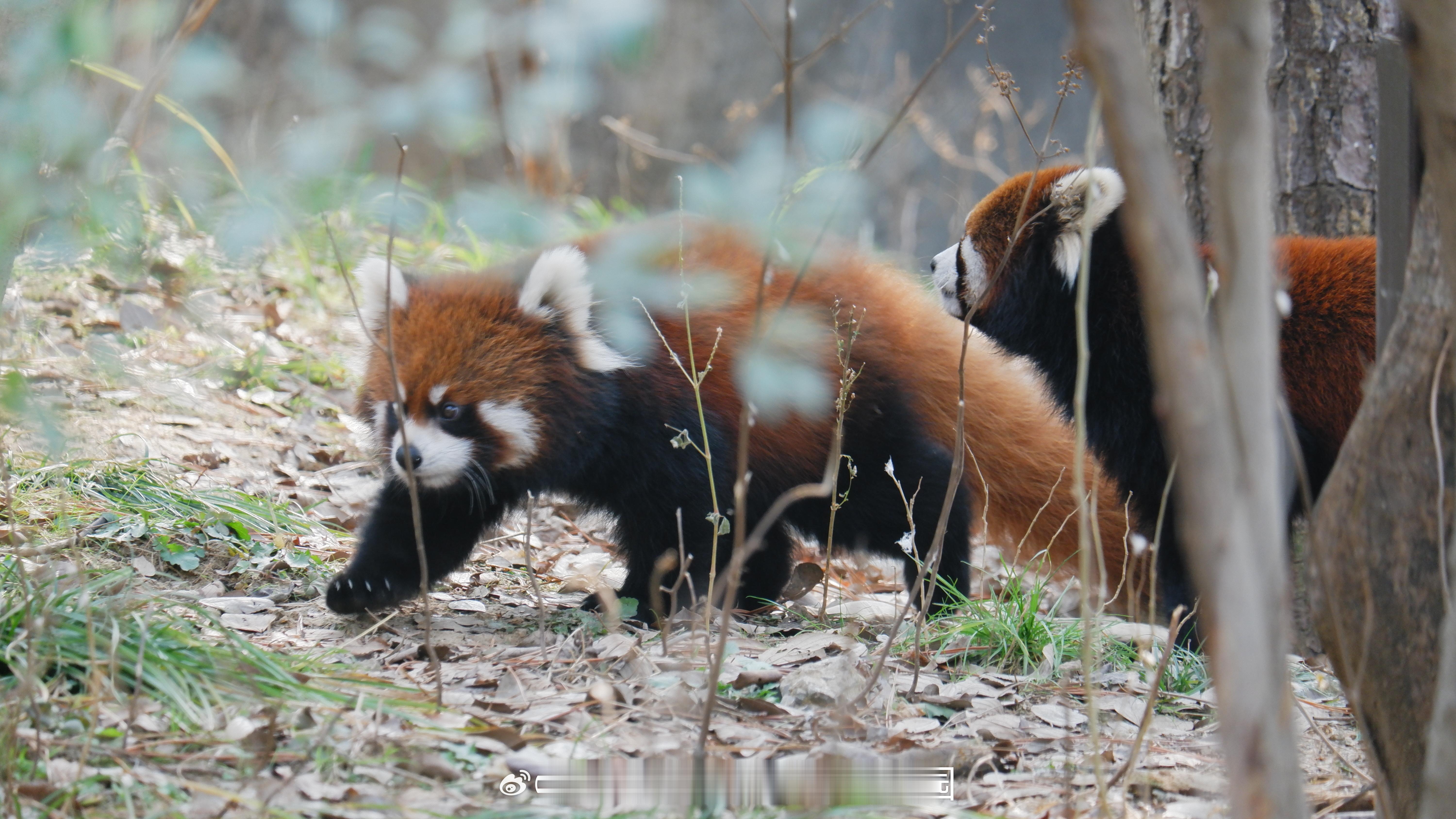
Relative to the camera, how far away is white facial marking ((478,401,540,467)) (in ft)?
11.9

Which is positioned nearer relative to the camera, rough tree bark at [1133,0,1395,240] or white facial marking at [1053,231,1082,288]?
white facial marking at [1053,231,1082,288]

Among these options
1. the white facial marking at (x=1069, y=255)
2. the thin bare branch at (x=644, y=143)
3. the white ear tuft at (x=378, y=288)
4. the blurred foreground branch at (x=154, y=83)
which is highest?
the thin bare branch at (x=644, y=143)

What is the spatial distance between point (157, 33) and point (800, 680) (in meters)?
5.13

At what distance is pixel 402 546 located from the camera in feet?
11.7

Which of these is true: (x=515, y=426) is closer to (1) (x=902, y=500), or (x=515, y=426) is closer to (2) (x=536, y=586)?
(2) (x=536, y=586)

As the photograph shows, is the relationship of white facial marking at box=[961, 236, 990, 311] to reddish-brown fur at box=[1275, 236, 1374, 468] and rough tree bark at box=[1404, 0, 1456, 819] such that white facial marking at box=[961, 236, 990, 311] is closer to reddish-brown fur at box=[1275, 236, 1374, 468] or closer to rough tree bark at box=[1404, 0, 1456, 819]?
reddish-brown fur at box=[1275, 236, 1374, 468]

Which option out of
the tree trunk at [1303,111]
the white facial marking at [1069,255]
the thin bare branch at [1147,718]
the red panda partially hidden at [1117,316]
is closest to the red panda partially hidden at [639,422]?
the red panda partially hidden at [1117,316]

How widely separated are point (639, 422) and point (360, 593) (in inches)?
41.1

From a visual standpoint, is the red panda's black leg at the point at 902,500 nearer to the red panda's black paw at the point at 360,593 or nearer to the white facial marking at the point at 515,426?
the white facial marking at the point at 515,426

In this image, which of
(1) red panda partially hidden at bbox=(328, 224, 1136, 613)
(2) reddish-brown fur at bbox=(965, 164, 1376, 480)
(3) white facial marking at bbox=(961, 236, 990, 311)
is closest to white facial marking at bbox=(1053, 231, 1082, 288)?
(3) white facial marking at bbox=(961, 236, 990, 311)

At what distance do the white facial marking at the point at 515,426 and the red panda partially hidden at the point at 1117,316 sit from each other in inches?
60.7

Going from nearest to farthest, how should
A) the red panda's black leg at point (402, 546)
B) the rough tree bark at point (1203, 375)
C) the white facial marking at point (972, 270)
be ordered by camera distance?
the rough tree bark at point (1203, 375)
the red panda's black leg at point (402, 546)
the white facial marking at point (972, 270)

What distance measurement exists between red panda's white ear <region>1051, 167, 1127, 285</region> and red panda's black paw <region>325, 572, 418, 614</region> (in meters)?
2.49

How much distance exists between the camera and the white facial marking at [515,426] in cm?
362
